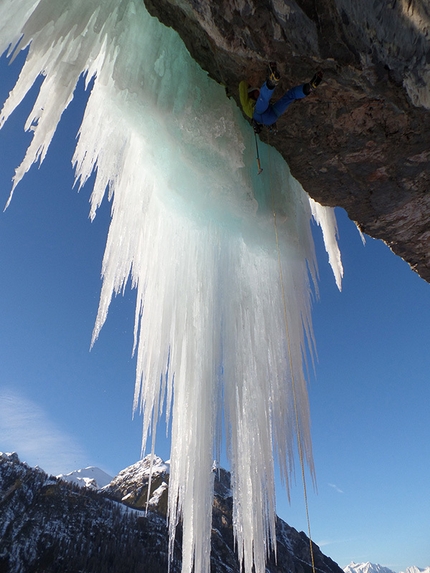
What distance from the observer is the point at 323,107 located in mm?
3129

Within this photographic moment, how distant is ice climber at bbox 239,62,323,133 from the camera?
2758 millimetres

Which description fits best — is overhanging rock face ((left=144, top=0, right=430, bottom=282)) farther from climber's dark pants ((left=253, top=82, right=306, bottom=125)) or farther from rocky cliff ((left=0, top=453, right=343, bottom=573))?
rocky cliff ((left=0, top=453, right=343, bottom=573))

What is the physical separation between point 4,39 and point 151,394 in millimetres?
3094

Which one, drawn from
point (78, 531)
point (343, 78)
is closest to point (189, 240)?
point (343, 78)

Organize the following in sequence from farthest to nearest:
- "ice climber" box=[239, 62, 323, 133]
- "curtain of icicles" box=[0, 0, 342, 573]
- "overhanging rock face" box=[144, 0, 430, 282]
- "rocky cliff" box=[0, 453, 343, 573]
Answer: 1. "rocky cliff" box=[0, 453, 343, 573]
2. "curtain of icicles" box=[0, 0, 342, 573]
3. "ice climber" box=[239, 62, 323, 133]
4. "overhanging rock face" box=[144, 0, 430, 282]

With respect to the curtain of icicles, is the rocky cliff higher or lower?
higher

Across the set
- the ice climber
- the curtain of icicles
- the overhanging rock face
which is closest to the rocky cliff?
the curtain of icicles

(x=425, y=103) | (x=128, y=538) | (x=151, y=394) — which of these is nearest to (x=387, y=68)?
(x=425, y=103)

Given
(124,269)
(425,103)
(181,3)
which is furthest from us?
(124,269)

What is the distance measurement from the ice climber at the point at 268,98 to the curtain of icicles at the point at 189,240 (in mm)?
261

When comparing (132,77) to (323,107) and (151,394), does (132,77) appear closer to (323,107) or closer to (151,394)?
(323,107)

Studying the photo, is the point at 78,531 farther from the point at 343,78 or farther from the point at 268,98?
the point at 343,78

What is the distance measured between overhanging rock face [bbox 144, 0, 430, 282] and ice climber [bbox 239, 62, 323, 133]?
8 cm

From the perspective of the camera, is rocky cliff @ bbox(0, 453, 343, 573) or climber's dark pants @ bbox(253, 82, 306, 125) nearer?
climber's dark pants @ bbox(253, 82, 306, 125)
